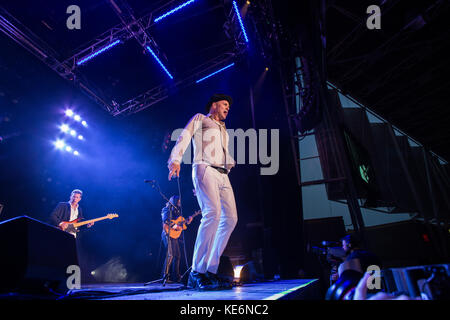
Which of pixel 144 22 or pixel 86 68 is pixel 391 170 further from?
pixel 86 68

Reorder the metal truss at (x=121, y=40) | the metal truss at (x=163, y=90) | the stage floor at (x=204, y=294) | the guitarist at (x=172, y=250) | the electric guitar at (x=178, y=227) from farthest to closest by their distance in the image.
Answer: the metal truss at (x=163, y=90)
the electric guitar at (x=178, y=227)
the guitarist at (x=172, y=250)
the metal truss at (x=121, y=40)
the stage floor at (x=204, y=294)

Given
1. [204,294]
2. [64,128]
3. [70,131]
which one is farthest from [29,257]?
[70,131]

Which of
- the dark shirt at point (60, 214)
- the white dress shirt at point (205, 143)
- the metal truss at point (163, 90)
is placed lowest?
the dark shirt at point (60, 214)

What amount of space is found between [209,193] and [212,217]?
24cm

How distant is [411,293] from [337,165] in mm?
5314

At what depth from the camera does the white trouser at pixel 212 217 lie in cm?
226

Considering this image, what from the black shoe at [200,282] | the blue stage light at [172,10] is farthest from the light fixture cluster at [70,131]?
the black shoe at [200,282]

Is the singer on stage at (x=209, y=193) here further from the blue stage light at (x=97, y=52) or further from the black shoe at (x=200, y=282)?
the blue stage light at (x=97, y=52)

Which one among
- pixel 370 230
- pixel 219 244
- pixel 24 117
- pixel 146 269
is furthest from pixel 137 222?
pixel 370 230

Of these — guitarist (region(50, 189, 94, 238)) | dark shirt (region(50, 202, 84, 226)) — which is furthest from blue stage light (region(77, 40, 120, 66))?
dark shirt (region(50, 202, 84, 226))

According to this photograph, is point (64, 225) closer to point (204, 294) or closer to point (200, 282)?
point (200, 282)

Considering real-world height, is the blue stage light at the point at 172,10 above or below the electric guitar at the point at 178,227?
above

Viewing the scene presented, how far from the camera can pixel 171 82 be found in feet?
24.5

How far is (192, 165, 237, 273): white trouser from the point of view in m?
2.26
